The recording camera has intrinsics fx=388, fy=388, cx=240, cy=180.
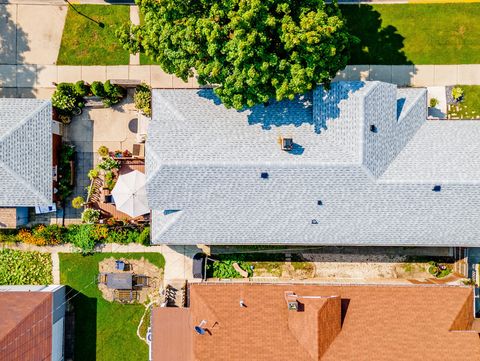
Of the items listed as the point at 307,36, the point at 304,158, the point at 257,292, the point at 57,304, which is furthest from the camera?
the point at 57,304

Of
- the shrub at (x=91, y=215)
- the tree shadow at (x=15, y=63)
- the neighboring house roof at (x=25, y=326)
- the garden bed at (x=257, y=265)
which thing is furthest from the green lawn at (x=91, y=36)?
the neighboring house roof at (x=25, y=326)

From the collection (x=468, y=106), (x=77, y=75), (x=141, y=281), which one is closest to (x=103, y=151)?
(x=77, y=75)

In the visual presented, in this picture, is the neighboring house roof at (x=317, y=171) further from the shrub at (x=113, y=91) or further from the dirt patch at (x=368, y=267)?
the shrub at (x=113, y=91)

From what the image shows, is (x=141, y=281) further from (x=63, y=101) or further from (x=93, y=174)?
(x=63, y=101)

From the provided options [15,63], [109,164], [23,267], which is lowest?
[23,267]

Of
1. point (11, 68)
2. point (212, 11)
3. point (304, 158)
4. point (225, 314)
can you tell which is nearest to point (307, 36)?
point (212, 11)

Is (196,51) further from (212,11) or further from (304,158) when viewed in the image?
(304,158)
